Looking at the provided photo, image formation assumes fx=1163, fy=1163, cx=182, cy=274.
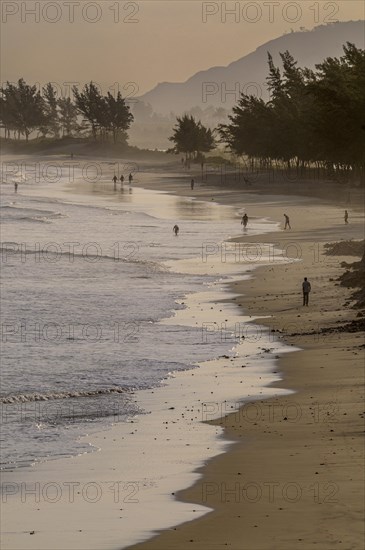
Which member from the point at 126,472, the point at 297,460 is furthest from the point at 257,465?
the point at 126,472

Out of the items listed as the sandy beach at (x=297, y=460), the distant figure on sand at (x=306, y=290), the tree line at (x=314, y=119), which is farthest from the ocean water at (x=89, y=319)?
the tree line at (x=314, y=119)

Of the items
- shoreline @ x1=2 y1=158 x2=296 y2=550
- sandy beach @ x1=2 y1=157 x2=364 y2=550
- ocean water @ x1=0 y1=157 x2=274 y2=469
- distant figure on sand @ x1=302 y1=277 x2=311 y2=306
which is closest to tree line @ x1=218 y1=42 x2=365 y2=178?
ocean water @ x1=0 y1=157 x2=274 y2=469

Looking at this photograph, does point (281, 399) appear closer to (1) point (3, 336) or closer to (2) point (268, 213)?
(1) point (3, 336)

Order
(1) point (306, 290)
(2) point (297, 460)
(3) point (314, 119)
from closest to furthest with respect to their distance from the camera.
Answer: (2) point (297, 460) → (1) point (306, 290) → (3) point (314, 119)

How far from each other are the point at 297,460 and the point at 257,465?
68cm

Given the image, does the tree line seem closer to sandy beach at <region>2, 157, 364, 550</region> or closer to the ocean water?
the ocean water

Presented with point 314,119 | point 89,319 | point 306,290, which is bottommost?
point 89,319

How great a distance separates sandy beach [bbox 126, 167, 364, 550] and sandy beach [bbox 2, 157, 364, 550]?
3 centimetres

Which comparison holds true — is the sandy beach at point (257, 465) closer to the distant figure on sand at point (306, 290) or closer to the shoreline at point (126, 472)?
the shoreline at point (126, 472)

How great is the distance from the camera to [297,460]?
776 inches

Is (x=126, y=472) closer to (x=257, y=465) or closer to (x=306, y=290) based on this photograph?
(x=257, y=465)

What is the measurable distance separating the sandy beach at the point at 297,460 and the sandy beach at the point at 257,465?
3 centimetres

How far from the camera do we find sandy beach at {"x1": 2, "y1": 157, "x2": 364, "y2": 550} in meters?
16.2

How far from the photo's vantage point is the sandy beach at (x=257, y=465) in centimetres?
1617
